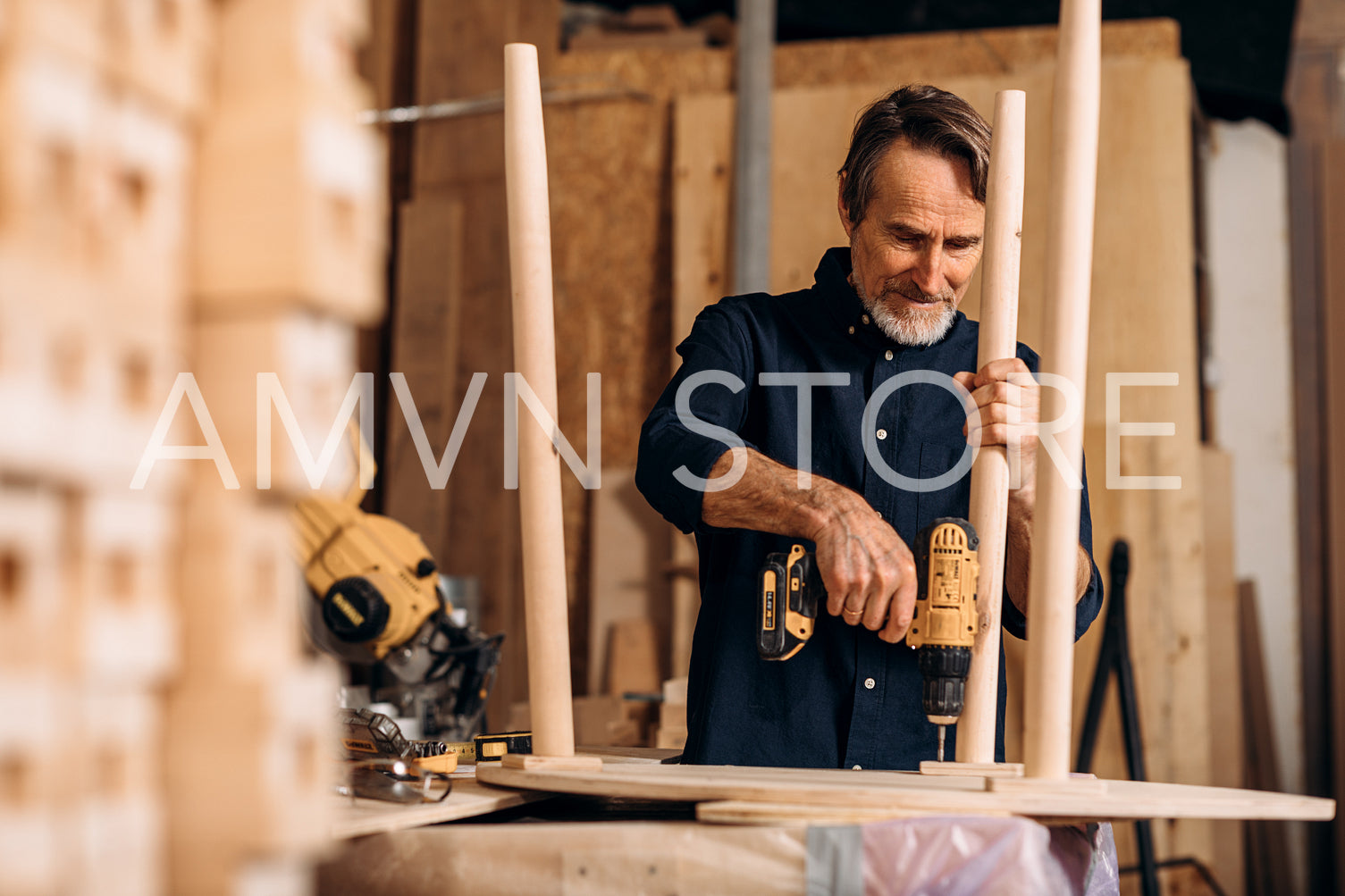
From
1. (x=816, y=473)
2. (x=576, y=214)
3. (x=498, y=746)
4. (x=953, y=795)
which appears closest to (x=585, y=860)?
(x=953, y=795)

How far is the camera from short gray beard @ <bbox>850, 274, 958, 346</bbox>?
2.09 metres

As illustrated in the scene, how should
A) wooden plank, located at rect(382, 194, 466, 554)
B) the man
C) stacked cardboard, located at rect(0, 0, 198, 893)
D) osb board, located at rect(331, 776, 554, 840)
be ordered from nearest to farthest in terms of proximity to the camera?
stacked cardboard, located at rect(0, 0, 198, 893) < osb board, located at rect(331, 776, 554, 840) < the man < wooden plank, located at rect(382, 194, 466, 554)

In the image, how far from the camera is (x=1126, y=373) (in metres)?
4.03

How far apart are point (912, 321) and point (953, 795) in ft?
3.57

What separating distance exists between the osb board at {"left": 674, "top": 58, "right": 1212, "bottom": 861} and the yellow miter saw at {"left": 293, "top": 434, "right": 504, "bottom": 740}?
1.89 meters

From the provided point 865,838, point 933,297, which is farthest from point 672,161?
point 865,838

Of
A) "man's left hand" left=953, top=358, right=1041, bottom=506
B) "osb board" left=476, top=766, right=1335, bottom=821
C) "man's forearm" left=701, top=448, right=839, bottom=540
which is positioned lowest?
"osb board" left=476, top=766, right=1335, bottom=821

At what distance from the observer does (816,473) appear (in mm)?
2059

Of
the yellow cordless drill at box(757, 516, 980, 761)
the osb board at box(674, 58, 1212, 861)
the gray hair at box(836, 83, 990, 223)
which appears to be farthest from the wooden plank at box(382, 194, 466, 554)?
the yellow cordless drill at box(757, 516, 980, 761)

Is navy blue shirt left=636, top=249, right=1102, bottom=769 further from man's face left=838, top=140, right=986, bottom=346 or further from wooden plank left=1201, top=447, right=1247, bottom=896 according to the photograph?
wooden plank left=1201, top=447, right=1247, bottom=896

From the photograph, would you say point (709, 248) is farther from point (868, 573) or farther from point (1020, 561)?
point (868, 573)

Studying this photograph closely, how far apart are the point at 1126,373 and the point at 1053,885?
10.5 feet

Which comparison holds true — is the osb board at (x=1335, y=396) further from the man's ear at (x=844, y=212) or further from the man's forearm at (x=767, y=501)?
the man's forearm at (x=767, y=501)

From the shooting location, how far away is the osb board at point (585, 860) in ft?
3.62
